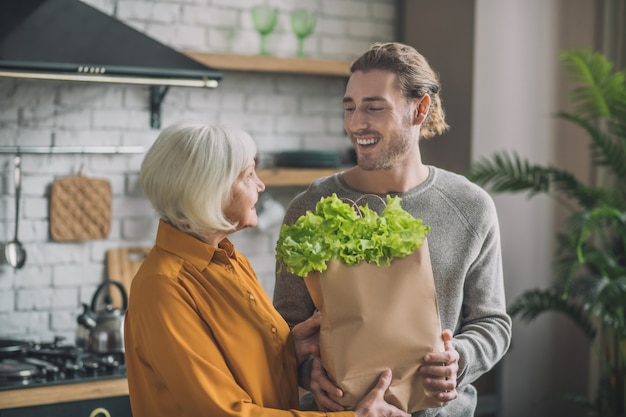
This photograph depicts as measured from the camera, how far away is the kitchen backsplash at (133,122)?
359 centimetres

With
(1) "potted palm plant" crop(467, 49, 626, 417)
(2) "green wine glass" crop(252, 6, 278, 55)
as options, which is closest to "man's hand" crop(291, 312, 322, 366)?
(1) "potted palm plant" crop(467, 49, 626, 417)

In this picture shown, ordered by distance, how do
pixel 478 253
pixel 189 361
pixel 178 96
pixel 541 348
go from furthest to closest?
pixel 541 348
pixel 178 96
pixel 478 253
pixel 189 361

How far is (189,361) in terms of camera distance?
1.59 m

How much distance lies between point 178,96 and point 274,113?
0.46 metres

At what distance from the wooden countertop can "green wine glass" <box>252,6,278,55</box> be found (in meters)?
1.67

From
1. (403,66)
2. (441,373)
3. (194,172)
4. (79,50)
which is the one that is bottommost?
(441,373)

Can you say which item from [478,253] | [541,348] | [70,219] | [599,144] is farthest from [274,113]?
[478,253]

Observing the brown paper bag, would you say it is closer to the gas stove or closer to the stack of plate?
the gas stove

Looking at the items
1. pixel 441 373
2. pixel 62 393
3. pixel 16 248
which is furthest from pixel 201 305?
pixel 16 248

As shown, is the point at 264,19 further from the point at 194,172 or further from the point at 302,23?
the point at 194,172

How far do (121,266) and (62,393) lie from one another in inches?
32.6

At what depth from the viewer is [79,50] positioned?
320 centimetres

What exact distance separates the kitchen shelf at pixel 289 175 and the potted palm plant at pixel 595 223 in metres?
0.71

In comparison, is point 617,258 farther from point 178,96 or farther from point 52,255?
point 52,255
